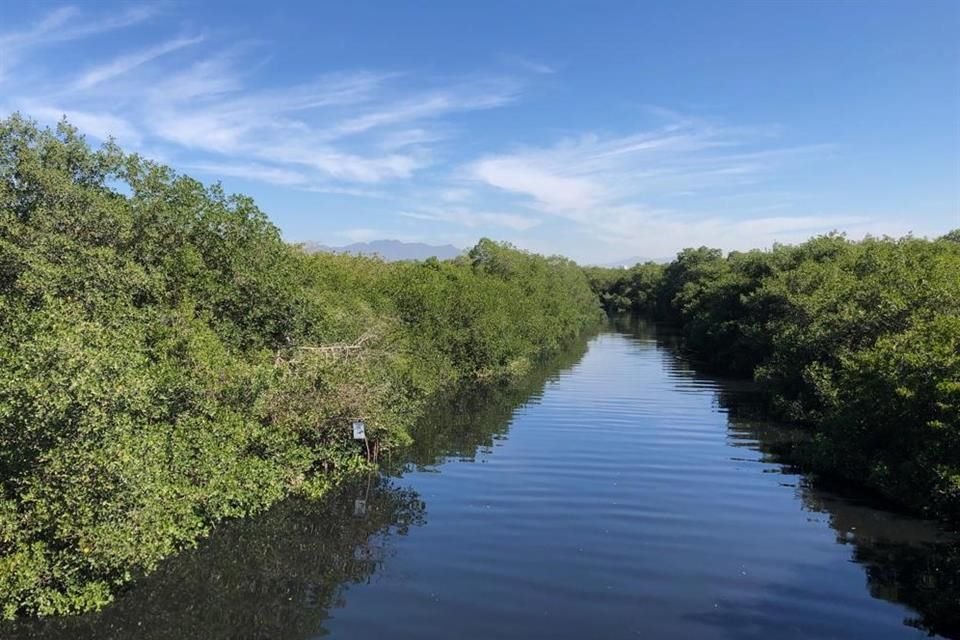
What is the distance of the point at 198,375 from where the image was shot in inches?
733

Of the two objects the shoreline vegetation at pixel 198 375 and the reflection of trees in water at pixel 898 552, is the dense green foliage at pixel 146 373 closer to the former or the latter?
the shoreline vegetation at pixel 198 375

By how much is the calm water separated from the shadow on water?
0.18 feet

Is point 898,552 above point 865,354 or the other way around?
the other way around

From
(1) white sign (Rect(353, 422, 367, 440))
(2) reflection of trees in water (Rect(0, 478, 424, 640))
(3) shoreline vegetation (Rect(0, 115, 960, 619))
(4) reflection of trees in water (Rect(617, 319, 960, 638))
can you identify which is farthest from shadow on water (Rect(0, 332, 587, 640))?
(4) reflection of trees in water (Rect(617, 319, 960, 638))

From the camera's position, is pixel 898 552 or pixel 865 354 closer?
pixel 898 552

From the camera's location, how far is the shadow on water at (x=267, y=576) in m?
13.9

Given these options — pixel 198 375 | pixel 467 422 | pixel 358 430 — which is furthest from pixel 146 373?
pixel 467 422

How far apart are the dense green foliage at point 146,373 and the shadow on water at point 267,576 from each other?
517 mm

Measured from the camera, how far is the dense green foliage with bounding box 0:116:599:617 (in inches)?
512

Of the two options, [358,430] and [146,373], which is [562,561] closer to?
[358,430]

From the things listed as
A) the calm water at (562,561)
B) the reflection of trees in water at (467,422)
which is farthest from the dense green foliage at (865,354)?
the reflection of trees in water at (467,422)

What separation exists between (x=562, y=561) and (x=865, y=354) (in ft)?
43.1

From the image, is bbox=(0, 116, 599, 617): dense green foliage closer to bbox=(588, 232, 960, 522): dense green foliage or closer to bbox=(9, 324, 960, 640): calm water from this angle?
bbox=(9, 324, 960, 640): calm water

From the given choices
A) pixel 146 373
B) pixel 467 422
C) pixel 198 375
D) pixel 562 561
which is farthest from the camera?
pixel 467 422
